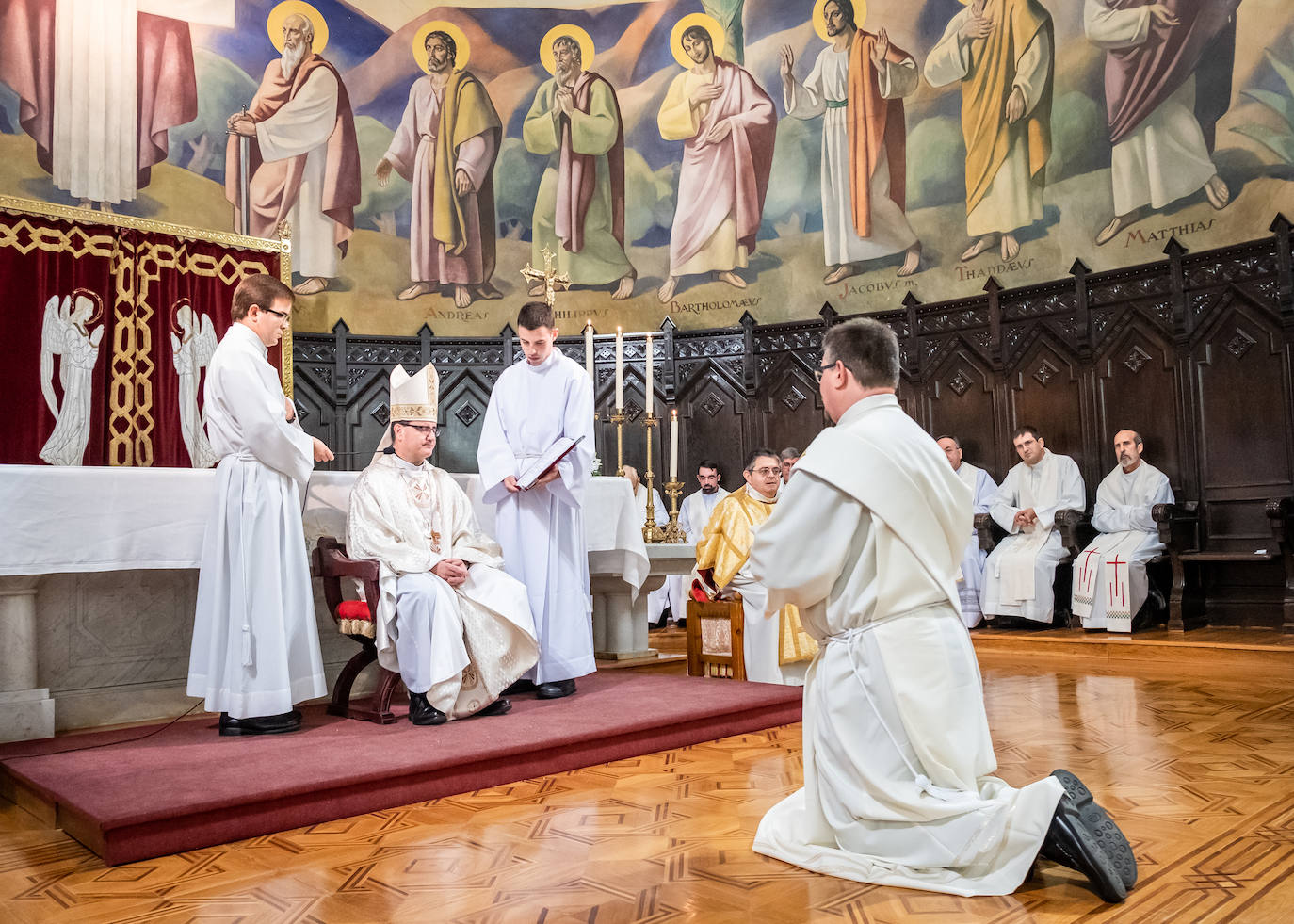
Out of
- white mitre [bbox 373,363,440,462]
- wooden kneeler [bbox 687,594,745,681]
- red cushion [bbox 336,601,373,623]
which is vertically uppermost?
white mitre [bbox 373,363,440,462]

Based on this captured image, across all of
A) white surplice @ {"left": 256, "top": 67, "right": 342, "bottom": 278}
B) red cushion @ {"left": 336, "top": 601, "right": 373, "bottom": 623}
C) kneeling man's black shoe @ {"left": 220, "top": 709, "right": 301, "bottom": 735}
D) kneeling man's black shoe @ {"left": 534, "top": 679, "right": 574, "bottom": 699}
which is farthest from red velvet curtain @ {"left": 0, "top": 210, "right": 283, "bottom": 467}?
white surplice @ {"left": 256, "top": 67, "right": 342, "bottom": 278}

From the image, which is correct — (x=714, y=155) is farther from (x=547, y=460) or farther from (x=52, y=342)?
(x=547, y=460)

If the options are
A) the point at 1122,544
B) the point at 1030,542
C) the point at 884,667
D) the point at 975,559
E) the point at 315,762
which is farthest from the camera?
the point at 975,559

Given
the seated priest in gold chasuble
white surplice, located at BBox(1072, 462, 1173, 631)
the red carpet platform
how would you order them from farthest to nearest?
white surplice, located at BBox(1072, 462, 1173, 631), the seated priest in gold chasuble, the red carpet platform

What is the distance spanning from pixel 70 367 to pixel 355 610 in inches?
149

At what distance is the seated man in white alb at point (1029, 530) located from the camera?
841 cm

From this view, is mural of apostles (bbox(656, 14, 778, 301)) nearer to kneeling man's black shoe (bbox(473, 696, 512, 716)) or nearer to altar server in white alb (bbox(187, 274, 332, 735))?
kneeling man's black shoe (bbox(473, 696, 512, 716))

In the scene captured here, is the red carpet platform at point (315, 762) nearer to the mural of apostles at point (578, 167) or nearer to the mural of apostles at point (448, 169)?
the mural of apostles at point (448, 169)

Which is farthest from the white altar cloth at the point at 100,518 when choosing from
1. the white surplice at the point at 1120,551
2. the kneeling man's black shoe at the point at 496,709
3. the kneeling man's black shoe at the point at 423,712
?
the white surplice at the point at 1120,551

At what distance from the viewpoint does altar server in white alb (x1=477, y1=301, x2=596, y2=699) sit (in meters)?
5.26

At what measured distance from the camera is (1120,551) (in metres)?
8.00

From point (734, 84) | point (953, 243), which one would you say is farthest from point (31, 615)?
point (734, 84)

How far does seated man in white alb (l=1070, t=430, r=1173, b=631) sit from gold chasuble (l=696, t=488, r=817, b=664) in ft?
10.9

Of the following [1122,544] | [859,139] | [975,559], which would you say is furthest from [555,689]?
A: [859,139]
